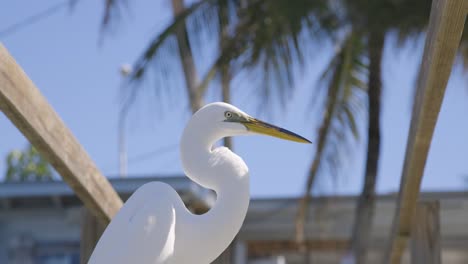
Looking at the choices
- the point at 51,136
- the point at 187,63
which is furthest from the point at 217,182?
A: the point at 187,63

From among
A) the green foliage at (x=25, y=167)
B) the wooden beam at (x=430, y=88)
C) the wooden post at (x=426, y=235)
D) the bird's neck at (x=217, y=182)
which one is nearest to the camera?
the wooden beam at (x=430, y=88)

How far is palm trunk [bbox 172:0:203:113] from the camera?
25.6 ft

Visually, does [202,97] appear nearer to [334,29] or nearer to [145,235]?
[334,29]

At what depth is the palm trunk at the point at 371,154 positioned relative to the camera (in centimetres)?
744

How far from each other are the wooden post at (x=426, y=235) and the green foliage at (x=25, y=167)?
1522 cm

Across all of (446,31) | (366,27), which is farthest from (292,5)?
(446,31)

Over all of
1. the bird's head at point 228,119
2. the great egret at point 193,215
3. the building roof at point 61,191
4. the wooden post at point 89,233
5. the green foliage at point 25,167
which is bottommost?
the green foliage at point 25,167

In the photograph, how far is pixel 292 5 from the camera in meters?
7.25

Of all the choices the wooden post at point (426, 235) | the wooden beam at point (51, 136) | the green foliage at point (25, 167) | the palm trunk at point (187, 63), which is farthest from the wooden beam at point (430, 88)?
the green foliage at point (25, 167)

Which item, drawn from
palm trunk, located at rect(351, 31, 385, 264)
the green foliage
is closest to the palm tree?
palm trunk, located at rect(351, 31, 385, 264)

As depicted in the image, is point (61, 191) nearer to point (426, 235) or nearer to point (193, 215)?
point (426, 235)

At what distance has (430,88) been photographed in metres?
3.03

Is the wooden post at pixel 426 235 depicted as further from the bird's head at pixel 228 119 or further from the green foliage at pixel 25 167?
the green foliage at pixel 25 167

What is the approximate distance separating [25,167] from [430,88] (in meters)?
17.0
